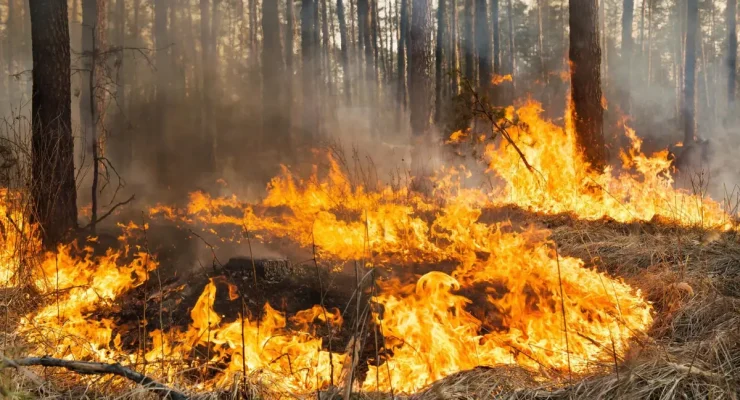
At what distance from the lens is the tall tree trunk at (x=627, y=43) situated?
21.9 m

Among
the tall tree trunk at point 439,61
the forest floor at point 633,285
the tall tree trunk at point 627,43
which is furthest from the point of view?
the tall tree trunk at point 439,61

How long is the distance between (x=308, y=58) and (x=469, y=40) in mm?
9960

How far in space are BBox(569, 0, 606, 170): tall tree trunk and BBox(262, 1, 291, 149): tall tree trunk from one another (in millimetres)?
17584

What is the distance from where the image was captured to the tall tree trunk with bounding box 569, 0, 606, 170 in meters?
8.39

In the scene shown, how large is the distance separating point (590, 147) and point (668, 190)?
139 cm

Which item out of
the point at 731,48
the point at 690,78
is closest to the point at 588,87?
the point at 690,78

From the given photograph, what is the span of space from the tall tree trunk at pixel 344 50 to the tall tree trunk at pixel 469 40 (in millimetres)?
7172

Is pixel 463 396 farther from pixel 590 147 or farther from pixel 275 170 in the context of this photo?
pixel 275 170

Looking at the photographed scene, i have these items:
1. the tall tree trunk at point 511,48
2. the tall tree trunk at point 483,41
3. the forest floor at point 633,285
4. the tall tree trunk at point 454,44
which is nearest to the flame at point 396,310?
the forest floor at point 633,285

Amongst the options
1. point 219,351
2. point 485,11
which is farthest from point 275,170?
point 485,11

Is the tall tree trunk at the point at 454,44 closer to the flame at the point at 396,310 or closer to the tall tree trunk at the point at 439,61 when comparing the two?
the tall tree trunk at the point at 439,61

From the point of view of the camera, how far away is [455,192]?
34.3 feet

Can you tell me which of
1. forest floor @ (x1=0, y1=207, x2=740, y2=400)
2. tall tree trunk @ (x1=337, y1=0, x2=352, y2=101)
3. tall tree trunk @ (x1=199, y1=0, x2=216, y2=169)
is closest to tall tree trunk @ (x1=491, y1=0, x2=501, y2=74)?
tall tree trunk @ (x1=337, y1=0, x2=352, y2=101)

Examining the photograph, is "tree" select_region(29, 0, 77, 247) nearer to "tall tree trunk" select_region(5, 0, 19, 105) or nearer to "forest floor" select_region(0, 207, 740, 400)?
"forest floor" select_region(0, 207, 740, 400)
